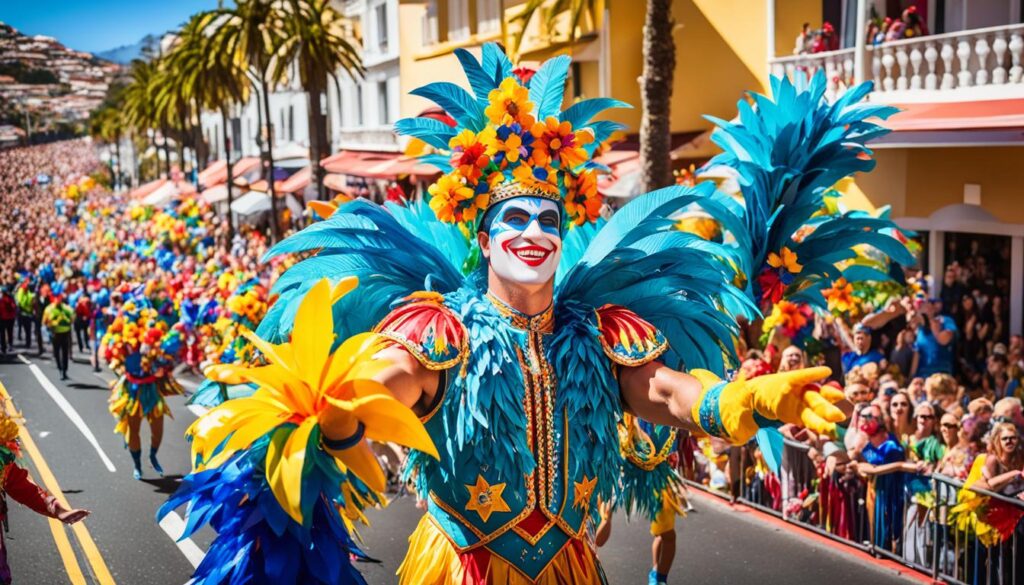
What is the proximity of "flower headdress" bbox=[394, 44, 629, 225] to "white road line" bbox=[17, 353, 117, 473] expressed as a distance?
759 cm

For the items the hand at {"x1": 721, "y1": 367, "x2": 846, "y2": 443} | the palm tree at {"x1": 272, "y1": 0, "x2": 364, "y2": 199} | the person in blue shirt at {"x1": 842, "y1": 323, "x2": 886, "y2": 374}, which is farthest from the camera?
the palm tree at {"x1": 272, "y1": 0, "x2": 364, "y2": 199}

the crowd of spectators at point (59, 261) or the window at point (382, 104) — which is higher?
the window at point (382, 104)

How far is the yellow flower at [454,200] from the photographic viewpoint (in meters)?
5.66

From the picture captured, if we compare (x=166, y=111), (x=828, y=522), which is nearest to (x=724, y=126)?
(x=828, y=522)

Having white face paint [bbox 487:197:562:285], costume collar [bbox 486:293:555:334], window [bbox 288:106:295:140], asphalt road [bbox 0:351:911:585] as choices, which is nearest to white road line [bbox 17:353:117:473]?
asphalt road [bbox 0:351:911:585]

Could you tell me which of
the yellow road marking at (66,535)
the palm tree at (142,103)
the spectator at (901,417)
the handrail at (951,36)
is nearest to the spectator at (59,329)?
the yellow road marking at (66,535)

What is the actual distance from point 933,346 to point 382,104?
13.3 m

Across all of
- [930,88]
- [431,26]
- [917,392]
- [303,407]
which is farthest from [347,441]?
[930,88]

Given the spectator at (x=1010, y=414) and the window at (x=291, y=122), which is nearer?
the spectator at (x=1010, y=414)

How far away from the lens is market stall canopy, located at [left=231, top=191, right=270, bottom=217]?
28234mm

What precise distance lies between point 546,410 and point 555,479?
1.00 feet

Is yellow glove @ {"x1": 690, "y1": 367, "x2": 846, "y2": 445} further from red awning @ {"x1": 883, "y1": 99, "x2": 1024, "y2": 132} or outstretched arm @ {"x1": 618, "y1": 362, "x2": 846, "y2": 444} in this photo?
red awning @ {"x1": 883, "y1": 99, "x2": 1024, "y2": 132}

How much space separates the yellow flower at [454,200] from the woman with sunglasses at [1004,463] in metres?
4.48

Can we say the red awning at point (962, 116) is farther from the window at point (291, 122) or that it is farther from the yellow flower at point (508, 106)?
the window at point (291, 122)
